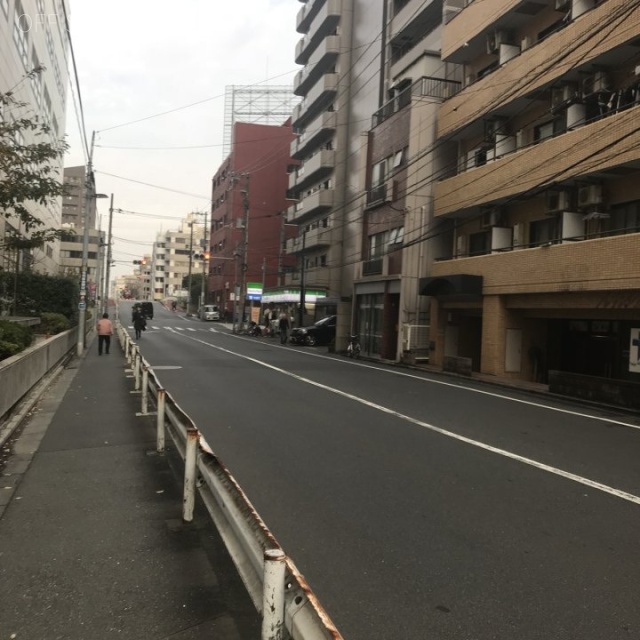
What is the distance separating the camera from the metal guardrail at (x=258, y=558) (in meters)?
2.17

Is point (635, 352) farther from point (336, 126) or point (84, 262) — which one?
point (336, 126)

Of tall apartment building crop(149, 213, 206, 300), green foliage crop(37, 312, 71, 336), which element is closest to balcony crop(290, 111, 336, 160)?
green foliage crop(37, 312, 71, 336)

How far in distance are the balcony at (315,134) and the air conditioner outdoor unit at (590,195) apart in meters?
33.2

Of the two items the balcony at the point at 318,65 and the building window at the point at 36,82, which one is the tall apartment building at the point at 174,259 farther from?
the building window at the point at 36,82

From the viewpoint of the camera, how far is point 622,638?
10.6 feet

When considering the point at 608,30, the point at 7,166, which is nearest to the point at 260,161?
the point at 608,30

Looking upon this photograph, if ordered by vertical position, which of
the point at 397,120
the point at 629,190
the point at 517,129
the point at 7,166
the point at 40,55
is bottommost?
the point at 7,166

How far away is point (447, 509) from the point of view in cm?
537

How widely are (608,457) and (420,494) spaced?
3.42m

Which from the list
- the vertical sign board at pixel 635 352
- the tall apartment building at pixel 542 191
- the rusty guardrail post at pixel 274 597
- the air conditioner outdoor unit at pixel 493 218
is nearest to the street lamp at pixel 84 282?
the tall apartment building at pixel 542 191

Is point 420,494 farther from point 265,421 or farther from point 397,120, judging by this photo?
point 397,120

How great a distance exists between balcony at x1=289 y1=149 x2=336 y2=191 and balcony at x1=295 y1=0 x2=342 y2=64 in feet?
35.1

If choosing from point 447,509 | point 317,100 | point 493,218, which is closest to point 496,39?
point 493,218

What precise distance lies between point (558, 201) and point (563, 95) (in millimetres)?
3371
